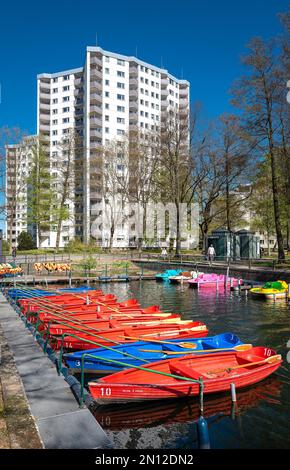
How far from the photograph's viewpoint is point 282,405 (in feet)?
29.0

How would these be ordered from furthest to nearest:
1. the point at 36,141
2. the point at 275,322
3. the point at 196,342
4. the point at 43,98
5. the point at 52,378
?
the point at 43,98, the point at 36,141, the point at 275,322, the point at 196,342, the point at 52,378

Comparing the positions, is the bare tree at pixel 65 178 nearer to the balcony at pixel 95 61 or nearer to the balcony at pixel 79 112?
the balcony at pixel 95 61

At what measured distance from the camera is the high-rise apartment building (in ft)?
286

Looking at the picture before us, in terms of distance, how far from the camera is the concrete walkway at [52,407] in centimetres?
525

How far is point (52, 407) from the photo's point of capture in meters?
6.40

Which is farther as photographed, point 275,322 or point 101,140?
point 101,140

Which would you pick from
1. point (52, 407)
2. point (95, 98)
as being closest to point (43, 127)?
point (95, 98)

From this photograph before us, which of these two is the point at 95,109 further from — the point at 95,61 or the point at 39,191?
the point at 39,191

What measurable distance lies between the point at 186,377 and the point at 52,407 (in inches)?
132

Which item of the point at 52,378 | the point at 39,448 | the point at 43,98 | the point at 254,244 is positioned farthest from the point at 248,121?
the point at 43,98

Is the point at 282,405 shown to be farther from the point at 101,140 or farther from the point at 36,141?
the point at 101,140

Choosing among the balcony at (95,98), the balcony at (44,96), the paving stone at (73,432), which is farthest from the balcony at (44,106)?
the paving stone at (73,432)

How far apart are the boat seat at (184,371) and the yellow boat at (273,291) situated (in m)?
16.5
